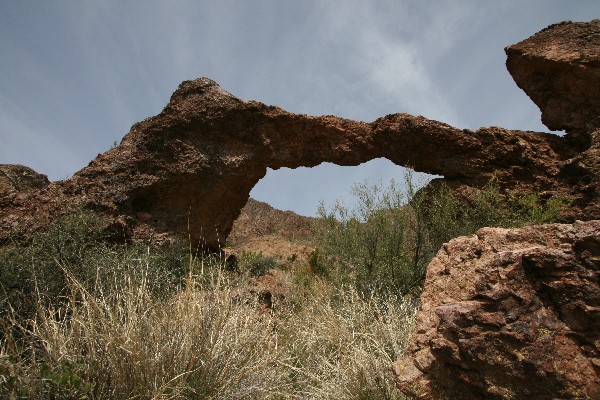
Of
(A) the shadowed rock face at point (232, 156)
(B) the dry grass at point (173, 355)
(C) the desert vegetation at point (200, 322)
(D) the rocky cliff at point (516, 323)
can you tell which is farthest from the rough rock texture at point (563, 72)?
(D) the rocky cliff at point (516, 323)

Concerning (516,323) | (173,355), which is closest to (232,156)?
(173,355)

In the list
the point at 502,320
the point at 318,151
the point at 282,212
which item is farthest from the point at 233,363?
the point at 282,212

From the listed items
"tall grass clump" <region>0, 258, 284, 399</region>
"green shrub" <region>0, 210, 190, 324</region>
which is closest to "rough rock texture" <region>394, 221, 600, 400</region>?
"tall grass clump" <region>0, 258, 284, 399</region>

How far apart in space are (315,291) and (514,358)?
18.1 ft

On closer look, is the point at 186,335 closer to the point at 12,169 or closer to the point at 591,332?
the point at 591,332

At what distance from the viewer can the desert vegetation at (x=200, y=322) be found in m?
3.42

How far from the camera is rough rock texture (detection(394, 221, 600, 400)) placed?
2633mm

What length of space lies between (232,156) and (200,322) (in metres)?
5.85

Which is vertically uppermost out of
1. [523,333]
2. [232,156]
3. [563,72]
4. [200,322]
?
[563,72]

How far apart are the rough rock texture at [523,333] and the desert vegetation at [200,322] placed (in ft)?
3.69

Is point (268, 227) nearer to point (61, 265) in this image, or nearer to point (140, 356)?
point (61, 265)

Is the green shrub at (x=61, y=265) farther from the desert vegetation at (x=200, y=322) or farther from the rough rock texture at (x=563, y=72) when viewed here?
the rough rock texture at (x=563, y=72)

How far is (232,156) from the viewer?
9.53m

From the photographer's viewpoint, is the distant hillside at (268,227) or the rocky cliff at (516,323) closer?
the rocky cliff at (516,323)
